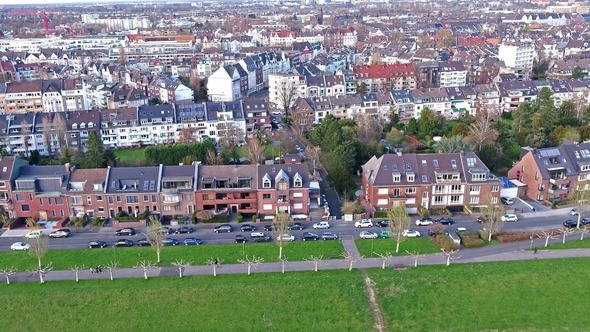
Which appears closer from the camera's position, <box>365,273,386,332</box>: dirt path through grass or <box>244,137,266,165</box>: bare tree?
<box>365,273,386,332</box>: dirt path through grass

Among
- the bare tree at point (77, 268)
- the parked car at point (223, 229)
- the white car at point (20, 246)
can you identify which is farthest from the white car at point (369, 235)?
the white car at point (20, 246)

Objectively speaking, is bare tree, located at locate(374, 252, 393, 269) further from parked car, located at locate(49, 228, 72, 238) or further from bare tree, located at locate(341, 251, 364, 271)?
parked car, located at locate(49, 228, 72, 238)

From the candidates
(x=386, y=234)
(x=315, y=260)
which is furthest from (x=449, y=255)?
(x=315, y=260)

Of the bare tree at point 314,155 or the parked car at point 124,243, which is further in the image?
the bare tree at point 314,155

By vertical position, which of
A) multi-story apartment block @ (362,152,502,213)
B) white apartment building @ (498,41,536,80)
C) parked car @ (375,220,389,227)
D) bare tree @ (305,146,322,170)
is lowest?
parked car @ (375,220,389,227)

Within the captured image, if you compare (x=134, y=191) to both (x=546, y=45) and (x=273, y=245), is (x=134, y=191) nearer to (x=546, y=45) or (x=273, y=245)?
(x=273, y=245)

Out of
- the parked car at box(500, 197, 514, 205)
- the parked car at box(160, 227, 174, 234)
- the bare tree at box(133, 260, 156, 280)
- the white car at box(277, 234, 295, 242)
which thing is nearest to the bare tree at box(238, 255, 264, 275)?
the white car at box(277, 234, 295, 242)

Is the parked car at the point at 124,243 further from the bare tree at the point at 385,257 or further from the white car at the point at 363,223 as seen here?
the bare tree at the point at 385,257
